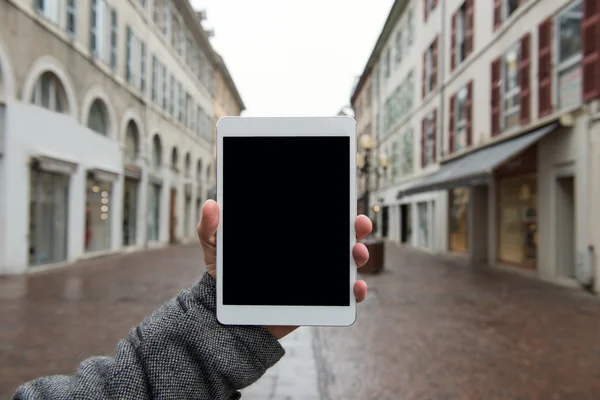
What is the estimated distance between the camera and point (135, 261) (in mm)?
17312

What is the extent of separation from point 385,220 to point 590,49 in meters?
26.3

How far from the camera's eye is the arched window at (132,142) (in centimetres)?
2222

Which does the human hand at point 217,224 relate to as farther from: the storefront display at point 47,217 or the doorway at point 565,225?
the storefront display at point 47,217

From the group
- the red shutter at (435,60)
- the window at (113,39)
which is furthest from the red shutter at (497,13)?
the window at (113,39)

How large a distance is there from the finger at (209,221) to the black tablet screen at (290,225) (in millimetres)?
39

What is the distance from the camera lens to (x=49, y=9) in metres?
14.5

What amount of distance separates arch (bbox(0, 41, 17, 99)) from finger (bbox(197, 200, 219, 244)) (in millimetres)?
13072

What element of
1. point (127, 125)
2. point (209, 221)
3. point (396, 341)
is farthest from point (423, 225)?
point (209, 221)

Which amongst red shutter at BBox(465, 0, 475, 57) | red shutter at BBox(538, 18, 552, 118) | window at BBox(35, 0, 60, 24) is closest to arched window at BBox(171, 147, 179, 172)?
window at BBox(35, 0, 60, 24)

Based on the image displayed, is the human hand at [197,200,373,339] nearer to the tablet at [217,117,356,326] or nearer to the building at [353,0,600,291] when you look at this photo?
the tablet at [217,117,356,326]

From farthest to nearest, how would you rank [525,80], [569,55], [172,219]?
[172,219]
[525,80]
[569,55]

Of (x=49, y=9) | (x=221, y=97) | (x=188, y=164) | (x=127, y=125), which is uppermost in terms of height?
(x=221, y=97)

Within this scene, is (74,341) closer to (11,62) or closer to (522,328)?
(522,328)

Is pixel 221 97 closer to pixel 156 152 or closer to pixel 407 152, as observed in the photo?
pixel 156 152
